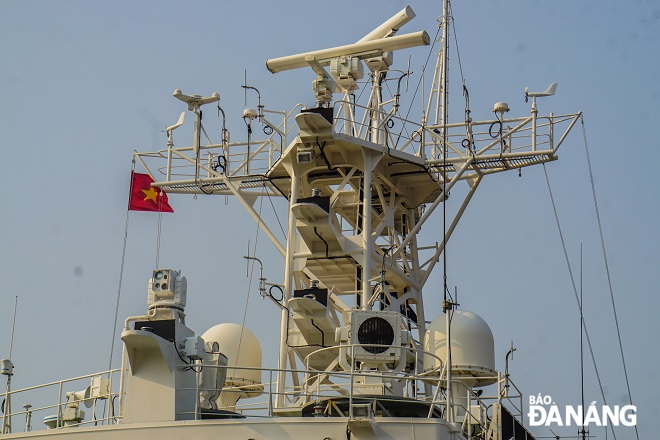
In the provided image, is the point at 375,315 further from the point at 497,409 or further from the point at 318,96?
the point at 318,96

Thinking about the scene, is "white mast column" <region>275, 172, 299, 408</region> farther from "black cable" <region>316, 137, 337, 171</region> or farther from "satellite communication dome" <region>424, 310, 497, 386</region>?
"satellite communication dome" <region>424, 310, 497, 386</region>

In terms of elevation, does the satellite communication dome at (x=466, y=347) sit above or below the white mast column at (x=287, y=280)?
below

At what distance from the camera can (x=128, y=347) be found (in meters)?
26.5

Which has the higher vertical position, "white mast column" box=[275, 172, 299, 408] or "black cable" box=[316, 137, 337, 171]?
"black cable" box=[316, 137, 337, 171]

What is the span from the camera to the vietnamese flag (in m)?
38.3

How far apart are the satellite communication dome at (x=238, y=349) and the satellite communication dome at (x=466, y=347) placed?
511 centimetres

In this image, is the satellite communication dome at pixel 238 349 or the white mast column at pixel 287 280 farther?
the satellite communication dome at pixel 238 349

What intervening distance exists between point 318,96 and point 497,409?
9009 mm

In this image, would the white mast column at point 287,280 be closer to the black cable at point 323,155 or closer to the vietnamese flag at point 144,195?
the black cable at point 323,155

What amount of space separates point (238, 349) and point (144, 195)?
21.2 ft

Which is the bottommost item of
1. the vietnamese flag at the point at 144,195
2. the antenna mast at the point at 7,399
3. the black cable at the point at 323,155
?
the antenna mast at the point at 7,399

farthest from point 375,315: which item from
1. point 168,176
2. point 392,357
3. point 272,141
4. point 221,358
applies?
point 168,176

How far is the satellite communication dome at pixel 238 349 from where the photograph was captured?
112 ft

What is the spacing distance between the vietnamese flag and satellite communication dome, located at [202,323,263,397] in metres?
5.18
